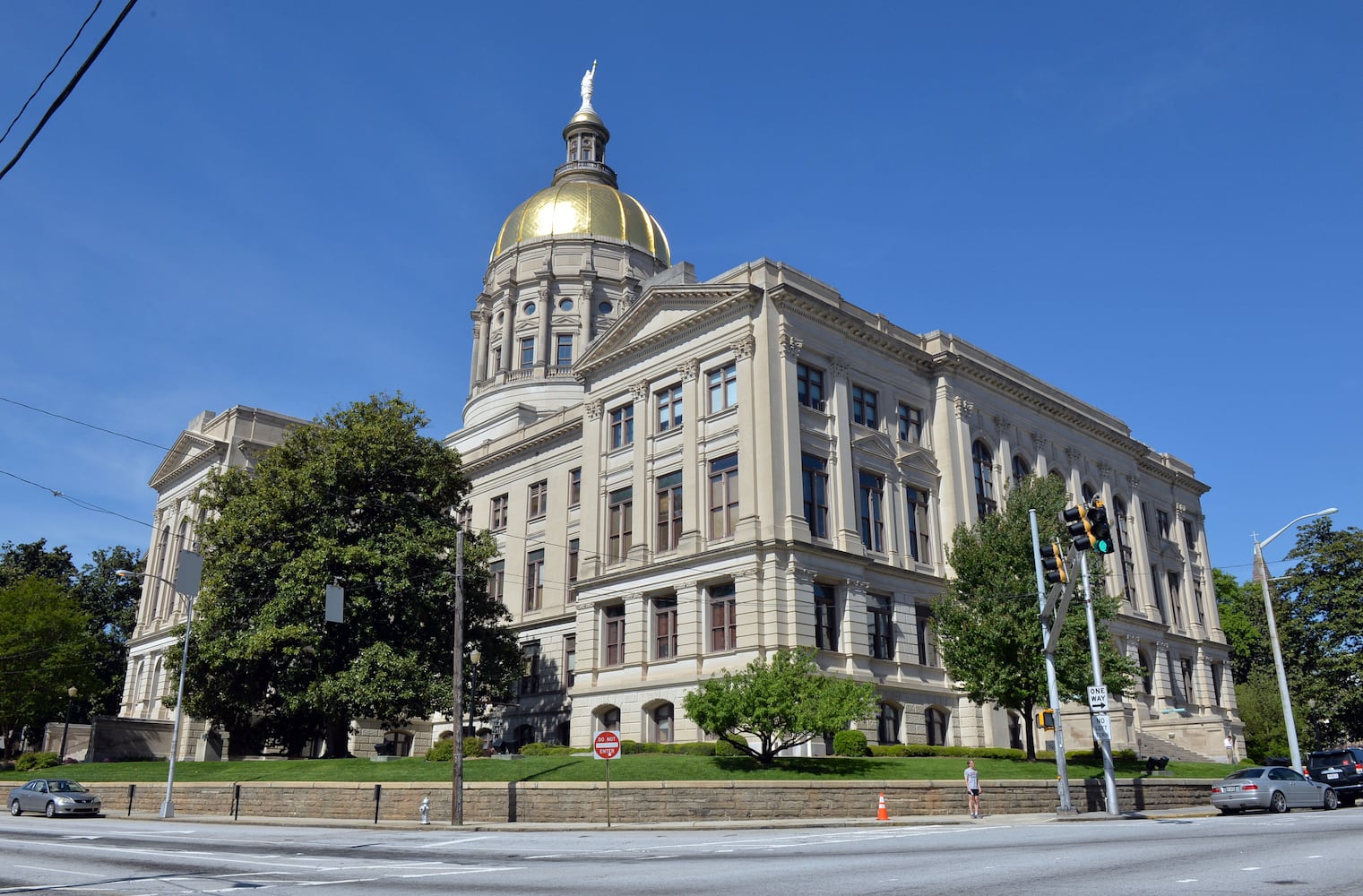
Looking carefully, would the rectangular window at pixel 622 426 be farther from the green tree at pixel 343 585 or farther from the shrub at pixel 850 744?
the shrub at pixel 850 744

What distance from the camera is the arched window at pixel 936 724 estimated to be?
4500 cm

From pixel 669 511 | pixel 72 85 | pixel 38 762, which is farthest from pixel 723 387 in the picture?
pixel 38 762

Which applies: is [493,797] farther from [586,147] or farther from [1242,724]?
[586,147]

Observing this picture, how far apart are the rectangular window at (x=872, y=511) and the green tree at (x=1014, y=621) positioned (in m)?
4.16

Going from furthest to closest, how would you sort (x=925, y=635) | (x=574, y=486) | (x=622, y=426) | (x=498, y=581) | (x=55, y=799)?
1. (x=498, y=581)
2. (x=574, y=486)
3. (x=622, y=426)
4. (x=925, y=635)
5. (x=55, y=799)

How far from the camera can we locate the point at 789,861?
55.7ft

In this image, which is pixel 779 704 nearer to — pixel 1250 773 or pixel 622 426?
pixel 1250 773

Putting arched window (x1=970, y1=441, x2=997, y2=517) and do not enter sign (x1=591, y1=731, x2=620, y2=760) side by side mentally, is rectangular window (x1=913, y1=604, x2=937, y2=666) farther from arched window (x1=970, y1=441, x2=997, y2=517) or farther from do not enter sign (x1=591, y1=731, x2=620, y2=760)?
do not enter sign (x1=591, y1=731, x2=620, y2=760)

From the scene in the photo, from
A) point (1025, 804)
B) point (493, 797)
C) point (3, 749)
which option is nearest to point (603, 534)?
point (493, 797)

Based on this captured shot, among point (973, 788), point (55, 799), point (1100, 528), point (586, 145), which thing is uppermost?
point (586, 145)

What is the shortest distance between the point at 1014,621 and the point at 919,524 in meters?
10.8

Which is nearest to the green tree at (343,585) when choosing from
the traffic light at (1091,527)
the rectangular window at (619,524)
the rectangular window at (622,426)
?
the rectangular window at (619,524)

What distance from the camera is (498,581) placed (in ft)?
205

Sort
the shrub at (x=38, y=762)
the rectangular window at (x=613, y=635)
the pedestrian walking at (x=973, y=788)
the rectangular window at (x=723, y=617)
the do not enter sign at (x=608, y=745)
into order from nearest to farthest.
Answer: the do not enter sign at (x=608, y=745)
the pedestrian walking at (x=973, y=788)
the rectangular window at (x=723, y=617)
the rectangular window at (x=613, y=635)
the shrub at (x=38, y=762)
